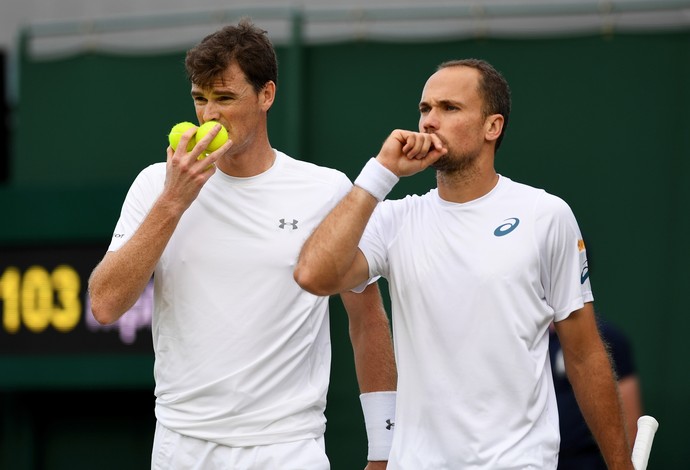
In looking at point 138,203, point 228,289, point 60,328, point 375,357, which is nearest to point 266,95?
point 138,203

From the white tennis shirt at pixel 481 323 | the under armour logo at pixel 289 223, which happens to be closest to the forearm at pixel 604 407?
the white tennis shirt at pixel 481 323

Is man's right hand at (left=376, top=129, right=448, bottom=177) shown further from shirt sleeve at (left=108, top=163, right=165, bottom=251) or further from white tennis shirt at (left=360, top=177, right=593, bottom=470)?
shirt sleeve at (left=108, top=163, right=165, bottom=251)

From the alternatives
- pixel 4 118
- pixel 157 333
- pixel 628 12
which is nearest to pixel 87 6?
pixel 4 118

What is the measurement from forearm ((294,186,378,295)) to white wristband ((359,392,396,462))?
0.60 m

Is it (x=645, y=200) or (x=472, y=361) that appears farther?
(x=645, y=200)

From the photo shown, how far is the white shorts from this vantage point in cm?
389

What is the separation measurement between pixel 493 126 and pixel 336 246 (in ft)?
2.07

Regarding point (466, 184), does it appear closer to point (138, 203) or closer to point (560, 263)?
point (560, 263)

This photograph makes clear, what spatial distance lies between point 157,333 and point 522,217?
122cm

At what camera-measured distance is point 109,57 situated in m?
7.22

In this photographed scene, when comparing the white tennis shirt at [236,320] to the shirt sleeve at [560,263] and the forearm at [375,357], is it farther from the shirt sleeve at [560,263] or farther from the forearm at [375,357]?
the shirt sleeve at [560,263]

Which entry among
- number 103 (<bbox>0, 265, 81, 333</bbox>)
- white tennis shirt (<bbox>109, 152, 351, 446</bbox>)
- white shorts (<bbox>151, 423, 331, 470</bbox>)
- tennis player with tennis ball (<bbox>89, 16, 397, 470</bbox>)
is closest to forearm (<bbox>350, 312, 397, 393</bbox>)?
tennis player with tennis ball (<bbox>89, 16, 397, 470</bbox>)

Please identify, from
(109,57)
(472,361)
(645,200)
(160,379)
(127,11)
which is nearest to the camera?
(472,361)

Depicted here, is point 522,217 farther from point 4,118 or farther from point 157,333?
point 4,118
